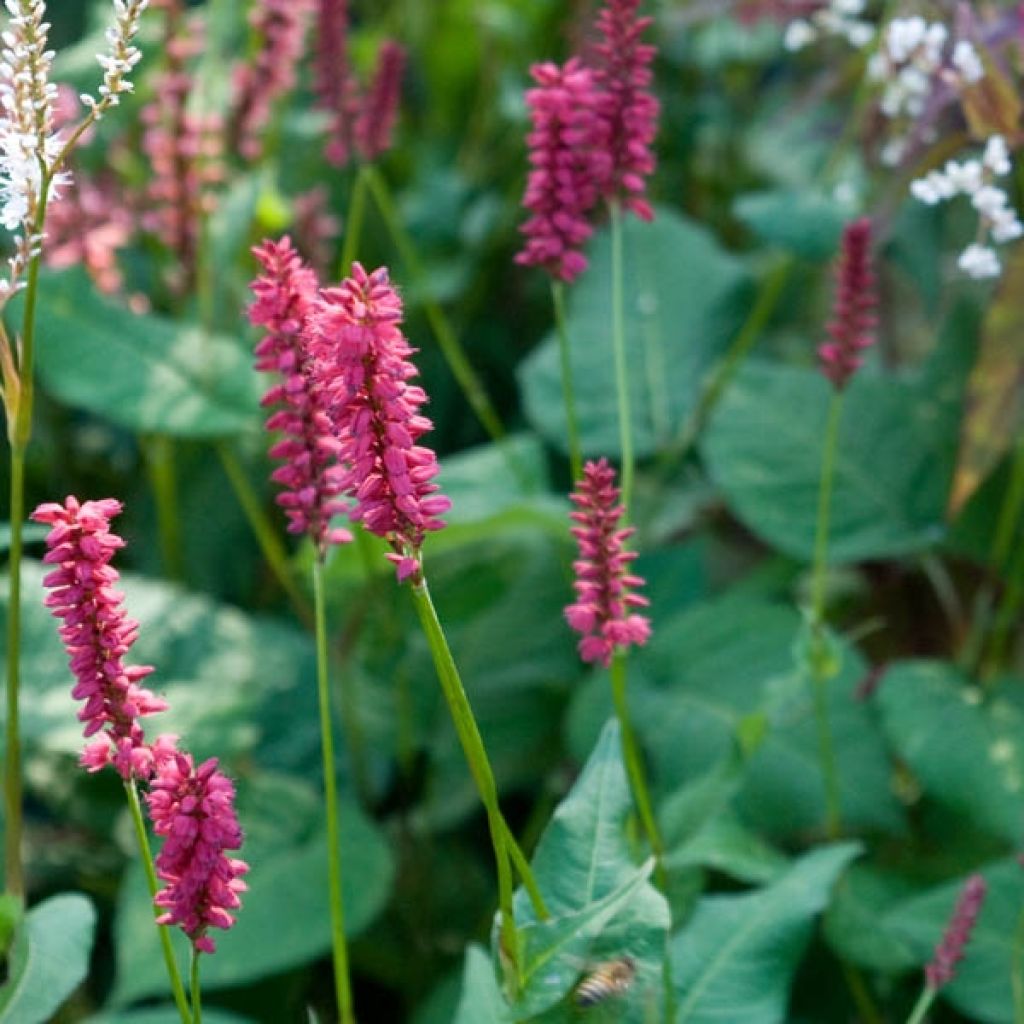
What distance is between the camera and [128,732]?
0.71 m

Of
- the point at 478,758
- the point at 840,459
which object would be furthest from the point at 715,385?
the point at 478,758

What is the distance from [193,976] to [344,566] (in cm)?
71

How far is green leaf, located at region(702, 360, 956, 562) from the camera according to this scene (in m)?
1.65

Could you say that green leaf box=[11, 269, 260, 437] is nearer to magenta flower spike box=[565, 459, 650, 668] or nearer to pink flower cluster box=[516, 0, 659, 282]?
pink flower cluster box=[516, 0, 659, 282]

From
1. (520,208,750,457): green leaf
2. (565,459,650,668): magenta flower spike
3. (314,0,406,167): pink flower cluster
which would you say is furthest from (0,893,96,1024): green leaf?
(520,208,750,457): green leaf

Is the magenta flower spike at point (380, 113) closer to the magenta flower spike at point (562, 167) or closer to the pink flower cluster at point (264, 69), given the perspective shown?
the pink flower cluster at point (264, 69)

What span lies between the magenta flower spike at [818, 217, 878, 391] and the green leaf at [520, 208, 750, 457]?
0.65 meters

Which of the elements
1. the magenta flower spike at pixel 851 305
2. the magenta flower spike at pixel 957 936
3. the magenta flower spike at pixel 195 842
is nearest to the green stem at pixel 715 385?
the magenta flower spike at pixel 851 305

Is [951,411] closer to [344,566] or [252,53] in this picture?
[344,566]

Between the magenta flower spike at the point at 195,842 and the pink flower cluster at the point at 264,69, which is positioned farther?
the pink flower cluster at the point at 264,69

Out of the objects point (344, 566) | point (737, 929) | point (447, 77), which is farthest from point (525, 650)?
point (447, 77)

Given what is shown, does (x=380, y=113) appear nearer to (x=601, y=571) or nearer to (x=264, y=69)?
(x=264, y=69)

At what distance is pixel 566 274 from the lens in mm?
979

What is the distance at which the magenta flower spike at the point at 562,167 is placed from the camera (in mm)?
937
